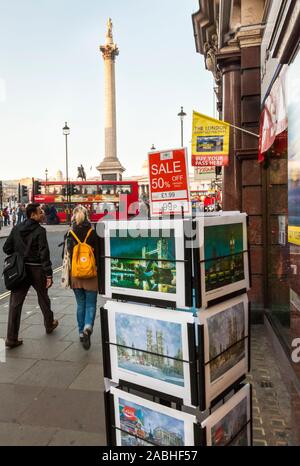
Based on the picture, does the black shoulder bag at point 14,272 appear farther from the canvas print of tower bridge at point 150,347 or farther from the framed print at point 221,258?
the framed print at point 221,258

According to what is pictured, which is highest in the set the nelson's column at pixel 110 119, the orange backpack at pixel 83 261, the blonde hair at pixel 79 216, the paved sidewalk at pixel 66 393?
the nelson's column at pixel 110 119

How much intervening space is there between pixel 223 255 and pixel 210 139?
5504 millimetres

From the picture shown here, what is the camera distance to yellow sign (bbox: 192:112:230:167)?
7629 mm

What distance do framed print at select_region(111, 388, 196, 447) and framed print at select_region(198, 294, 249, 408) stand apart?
0.22 metres

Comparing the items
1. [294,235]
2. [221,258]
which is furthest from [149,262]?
[294,235]

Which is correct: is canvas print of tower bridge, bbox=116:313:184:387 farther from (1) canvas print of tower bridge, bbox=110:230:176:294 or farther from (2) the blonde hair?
(2) the blonde hair

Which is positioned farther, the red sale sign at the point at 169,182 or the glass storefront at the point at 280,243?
the glass storefront at the point at 280,243

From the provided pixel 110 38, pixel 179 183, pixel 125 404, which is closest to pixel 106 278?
pixel 125 404

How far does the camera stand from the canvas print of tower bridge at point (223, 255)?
8.55 ft

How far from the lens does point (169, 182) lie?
455 centimetres

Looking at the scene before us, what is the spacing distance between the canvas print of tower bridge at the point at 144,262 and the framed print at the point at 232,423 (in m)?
0.86

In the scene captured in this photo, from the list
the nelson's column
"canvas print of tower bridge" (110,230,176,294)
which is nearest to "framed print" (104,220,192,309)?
"canvas print of tower bridge" (110,230,176,294)

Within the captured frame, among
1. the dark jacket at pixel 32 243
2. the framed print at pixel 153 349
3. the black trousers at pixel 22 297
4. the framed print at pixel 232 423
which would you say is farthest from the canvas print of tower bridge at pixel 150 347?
the black trousers at pixel 22 297

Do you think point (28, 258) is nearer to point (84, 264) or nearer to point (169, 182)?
point (84, 264)
